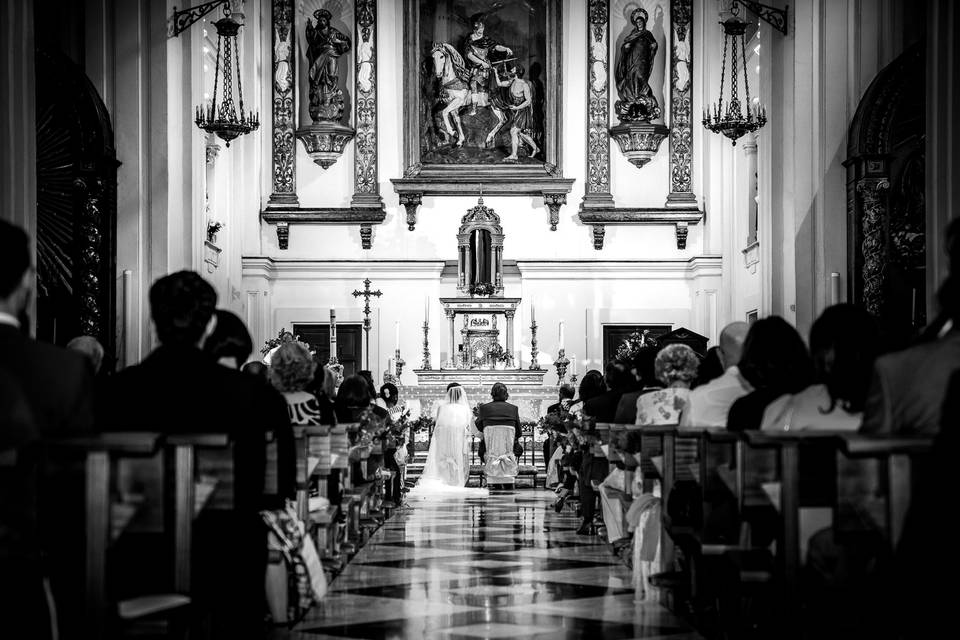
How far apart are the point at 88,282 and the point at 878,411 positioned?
32.7ft

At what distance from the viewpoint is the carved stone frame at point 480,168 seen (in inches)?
877

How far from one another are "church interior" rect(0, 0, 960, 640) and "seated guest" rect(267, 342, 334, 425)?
0.02 m

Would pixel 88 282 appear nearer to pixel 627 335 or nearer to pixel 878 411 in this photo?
pixel 878 411

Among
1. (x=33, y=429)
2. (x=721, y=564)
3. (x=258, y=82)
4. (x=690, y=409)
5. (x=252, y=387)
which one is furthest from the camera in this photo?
(x=258, y=82)

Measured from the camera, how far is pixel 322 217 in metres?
22.2

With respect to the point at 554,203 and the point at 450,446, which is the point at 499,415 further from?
the point at 554,203

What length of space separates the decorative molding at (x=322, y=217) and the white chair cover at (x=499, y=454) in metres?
7.19

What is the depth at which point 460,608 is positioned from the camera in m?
7.14

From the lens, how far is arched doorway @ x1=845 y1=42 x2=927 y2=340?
1239cm

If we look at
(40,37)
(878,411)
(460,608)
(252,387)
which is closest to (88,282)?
(40,37)

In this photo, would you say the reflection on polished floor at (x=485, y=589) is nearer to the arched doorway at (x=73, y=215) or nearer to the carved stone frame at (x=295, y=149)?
the arched doorway at (x=73, y=215)

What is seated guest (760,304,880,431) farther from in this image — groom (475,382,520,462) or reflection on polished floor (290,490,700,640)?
groom (475,382,520,462)

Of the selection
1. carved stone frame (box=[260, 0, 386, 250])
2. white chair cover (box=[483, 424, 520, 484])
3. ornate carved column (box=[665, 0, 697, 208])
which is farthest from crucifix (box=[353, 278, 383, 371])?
white chair cover (box=[483, 424, 520, 484])

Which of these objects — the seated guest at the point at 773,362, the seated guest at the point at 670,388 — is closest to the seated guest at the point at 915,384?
the seated guest at the point at 773,362
